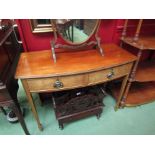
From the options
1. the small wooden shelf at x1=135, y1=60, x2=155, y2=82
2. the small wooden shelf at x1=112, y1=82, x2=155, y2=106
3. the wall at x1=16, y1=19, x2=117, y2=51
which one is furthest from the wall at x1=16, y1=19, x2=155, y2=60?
the small wooden shelf at x1=112, y1=82, x2=155, y2=106

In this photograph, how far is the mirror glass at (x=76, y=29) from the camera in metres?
1.14

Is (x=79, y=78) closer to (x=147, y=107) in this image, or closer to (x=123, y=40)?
(x=123, y=40)

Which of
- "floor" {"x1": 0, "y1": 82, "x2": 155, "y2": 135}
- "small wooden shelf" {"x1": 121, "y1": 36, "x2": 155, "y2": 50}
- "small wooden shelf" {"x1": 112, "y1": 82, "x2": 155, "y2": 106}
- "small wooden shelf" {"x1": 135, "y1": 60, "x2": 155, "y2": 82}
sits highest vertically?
"small wooden shelf" {"x1": 121, "y1": 36, "x2": 155, "y2": 50}

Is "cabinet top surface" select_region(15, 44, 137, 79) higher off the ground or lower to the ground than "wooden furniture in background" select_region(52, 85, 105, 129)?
higher

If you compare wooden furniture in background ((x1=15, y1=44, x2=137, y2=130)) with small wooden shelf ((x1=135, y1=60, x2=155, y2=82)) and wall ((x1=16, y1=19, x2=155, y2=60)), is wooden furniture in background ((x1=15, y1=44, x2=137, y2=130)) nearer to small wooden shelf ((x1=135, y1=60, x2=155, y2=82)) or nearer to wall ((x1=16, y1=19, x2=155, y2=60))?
wall ((x1=16, y1=19, x2=155, y2=60))

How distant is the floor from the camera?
1.44m

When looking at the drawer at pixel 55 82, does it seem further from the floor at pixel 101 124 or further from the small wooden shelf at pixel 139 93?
Answer: the small wooden shelf at pixel 139 93

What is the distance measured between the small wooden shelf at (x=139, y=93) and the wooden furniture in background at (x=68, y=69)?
21.2 inches

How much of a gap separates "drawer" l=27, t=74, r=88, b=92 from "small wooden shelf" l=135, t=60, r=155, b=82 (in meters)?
0.75

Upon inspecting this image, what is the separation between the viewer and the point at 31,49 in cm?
136

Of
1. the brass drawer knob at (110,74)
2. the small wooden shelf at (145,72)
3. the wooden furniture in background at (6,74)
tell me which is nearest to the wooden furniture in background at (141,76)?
the small wooden shelf at (145,72)

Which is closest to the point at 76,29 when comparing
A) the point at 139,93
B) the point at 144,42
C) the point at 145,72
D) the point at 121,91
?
the point at 144,42

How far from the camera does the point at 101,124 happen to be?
4.98ft
